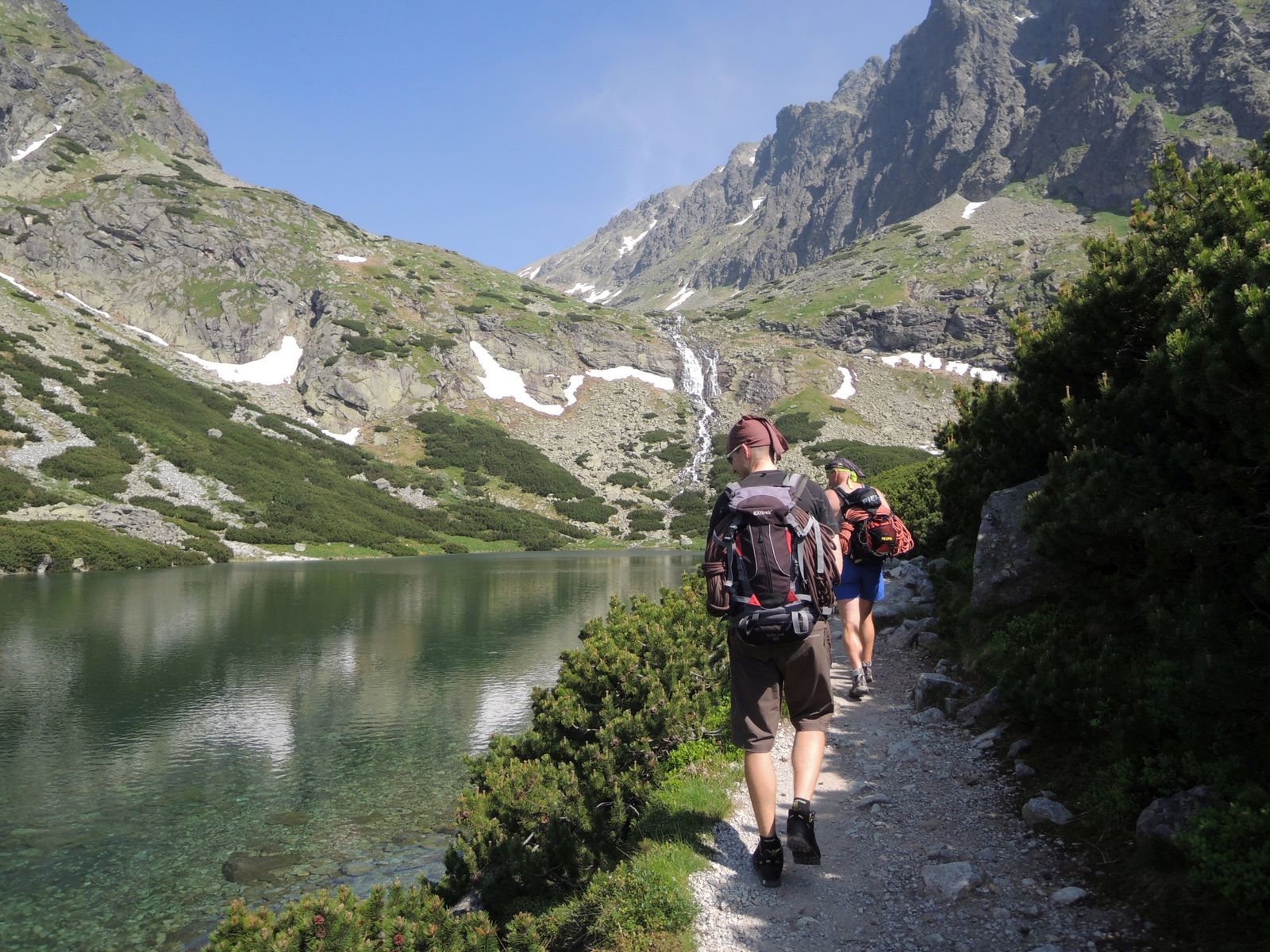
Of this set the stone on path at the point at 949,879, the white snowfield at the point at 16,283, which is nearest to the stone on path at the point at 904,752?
the stone on path at the point at 949,879

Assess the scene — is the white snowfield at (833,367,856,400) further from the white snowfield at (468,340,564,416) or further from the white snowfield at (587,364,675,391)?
the white snowfield at (468,340,564,416)

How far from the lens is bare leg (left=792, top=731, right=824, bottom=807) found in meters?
4.88

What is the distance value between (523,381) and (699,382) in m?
35.3

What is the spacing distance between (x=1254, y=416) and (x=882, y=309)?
159218mm

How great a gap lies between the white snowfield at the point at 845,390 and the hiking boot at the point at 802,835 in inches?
4982

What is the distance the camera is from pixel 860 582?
9.15 meters

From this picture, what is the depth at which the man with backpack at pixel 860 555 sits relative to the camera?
8.76m

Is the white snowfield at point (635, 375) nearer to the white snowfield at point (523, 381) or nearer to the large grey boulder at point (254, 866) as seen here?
the white snowfield at point (523, 381)

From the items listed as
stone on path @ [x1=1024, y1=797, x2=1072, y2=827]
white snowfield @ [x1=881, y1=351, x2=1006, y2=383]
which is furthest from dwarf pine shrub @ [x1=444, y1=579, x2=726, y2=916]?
white snowfield @ [x1=881, y1=351, x2=1006, y2=383]

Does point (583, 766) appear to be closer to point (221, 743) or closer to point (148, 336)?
point (221, 743)

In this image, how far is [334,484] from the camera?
81.9 metres

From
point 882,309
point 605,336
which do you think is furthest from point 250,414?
point 882,309

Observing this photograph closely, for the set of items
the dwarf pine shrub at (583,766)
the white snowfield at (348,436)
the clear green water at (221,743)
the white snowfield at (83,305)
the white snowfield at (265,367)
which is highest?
the white snowfield at (83,305)

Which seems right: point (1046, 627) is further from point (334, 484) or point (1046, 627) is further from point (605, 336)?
point (605, 336)
